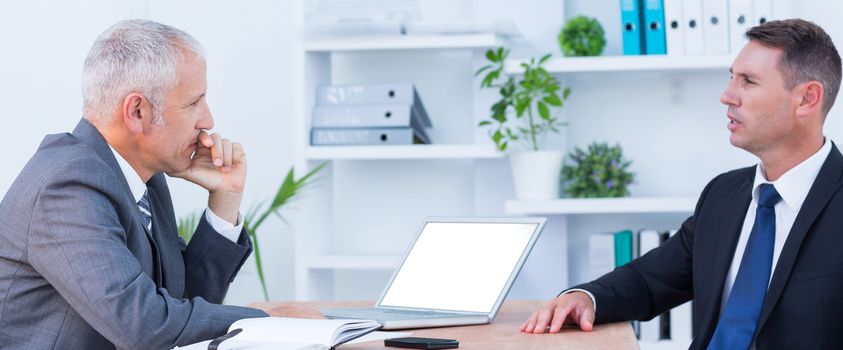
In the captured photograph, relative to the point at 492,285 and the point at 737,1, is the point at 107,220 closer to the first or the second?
the point at 492,285

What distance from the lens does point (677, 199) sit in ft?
11.2

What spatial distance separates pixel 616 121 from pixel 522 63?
1.71ft

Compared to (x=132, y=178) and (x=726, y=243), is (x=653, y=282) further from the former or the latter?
(x=132, y=178)

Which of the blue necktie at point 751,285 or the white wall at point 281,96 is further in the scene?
the white wall at point 281,96

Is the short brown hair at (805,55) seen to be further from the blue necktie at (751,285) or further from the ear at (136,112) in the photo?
the ear at (136,112)

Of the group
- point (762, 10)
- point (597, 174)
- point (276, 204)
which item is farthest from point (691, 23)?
point (276, 204)

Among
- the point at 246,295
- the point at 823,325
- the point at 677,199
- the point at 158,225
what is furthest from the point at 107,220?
the point at 246,295

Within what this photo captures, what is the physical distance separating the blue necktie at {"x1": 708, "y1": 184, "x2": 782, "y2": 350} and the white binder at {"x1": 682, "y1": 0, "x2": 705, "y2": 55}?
138cm

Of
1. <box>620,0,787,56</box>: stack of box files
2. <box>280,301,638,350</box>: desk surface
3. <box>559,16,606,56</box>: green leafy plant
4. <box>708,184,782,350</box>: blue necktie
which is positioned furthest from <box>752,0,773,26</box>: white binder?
<box>280,301,638,350</box>: desk surface

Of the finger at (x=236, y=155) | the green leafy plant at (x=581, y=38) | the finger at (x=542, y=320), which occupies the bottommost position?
the finger at (x=542, y=320)

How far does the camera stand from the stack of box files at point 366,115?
3.49 metres

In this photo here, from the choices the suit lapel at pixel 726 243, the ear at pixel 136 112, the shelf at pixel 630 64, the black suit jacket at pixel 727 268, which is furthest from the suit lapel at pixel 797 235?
the shelf at pixel 630 64

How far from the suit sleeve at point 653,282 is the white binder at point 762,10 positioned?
4.07 feet

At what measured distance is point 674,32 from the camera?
3.39m
